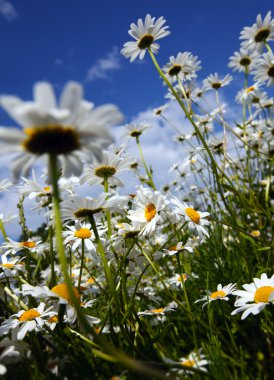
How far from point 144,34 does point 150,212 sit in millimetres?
1471

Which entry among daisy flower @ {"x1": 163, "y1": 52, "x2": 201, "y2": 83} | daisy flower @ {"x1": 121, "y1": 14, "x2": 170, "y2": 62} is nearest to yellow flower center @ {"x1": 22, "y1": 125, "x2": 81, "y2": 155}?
daisy flower @ {"x1": 121, "y1": 14, "x2": 170, "y2": 62}

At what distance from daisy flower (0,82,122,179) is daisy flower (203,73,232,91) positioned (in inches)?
122

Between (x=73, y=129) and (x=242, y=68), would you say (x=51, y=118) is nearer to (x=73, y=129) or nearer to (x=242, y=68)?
(x=73, y=129)

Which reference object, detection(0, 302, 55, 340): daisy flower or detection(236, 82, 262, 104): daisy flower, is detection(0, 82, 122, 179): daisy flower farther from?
detection(236, 82, 262, 104): daisy flower

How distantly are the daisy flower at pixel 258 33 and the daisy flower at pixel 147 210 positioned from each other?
1.93 meters

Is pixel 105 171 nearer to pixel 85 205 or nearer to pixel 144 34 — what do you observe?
pixel 85 205

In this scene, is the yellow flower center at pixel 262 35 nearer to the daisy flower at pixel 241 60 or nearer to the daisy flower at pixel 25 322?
the daisy flower at pixel 241 60

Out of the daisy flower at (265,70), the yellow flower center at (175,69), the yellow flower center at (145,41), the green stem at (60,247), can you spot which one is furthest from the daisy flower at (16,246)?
the daisy flower at (265,70)

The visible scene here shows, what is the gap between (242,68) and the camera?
3672mm

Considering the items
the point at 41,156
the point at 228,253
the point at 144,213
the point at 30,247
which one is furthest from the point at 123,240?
Result: the point at 228,253

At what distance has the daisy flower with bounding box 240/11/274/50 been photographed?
2.91 metres

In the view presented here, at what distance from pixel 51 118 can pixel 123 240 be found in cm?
108

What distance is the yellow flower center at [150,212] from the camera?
1677mm

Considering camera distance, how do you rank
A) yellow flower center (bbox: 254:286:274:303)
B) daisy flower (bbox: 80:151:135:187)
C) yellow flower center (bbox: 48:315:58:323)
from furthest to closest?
daisy flower (bbox: 80:151:135:187) → yellow flower center (bbox: 48:315:58:323) → yellow flower center (bbox: 254:286:274:303)
